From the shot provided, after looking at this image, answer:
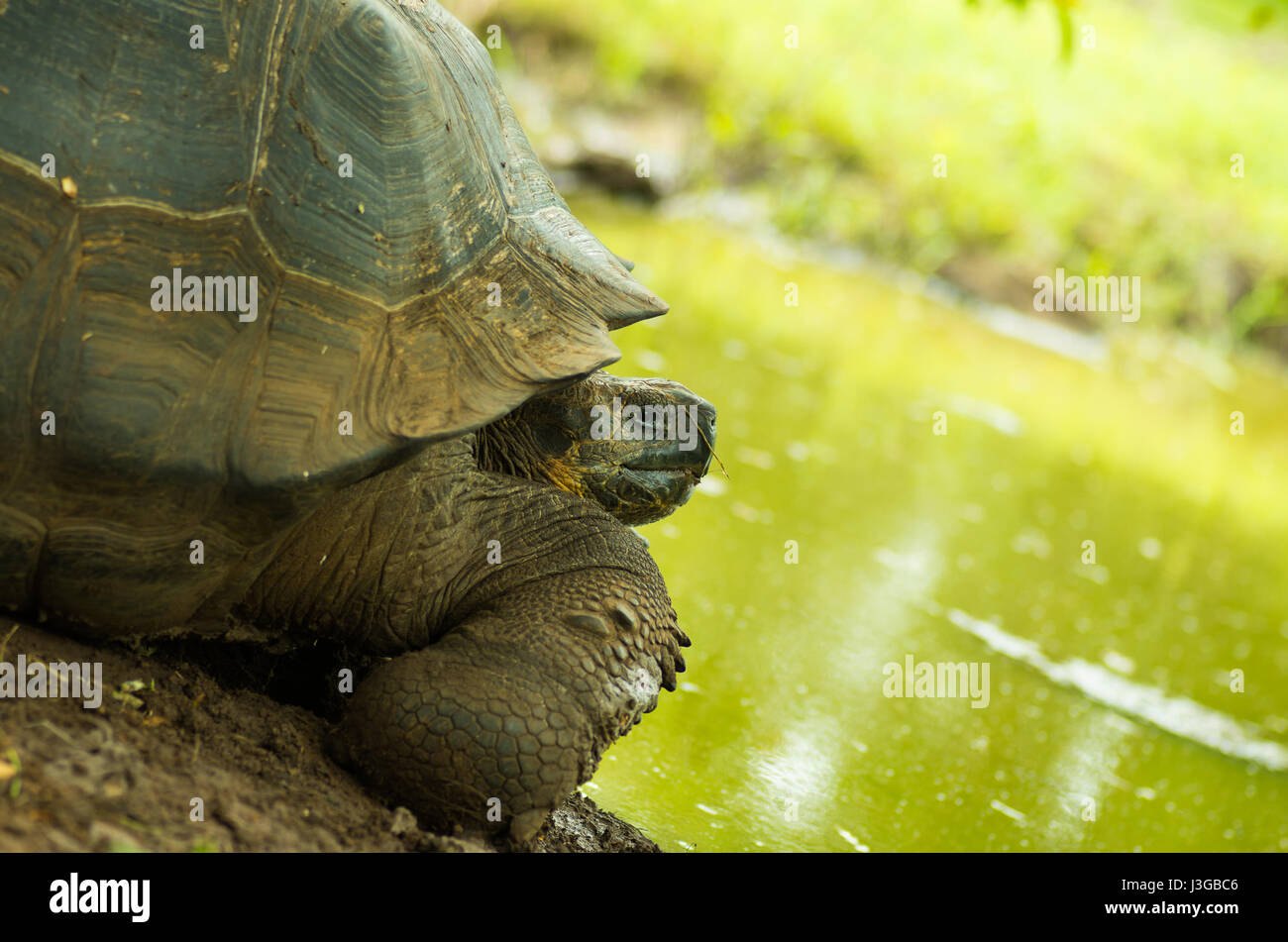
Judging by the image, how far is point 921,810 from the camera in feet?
12.2

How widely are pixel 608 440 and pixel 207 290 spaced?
1.12 meters

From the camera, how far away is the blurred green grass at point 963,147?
1465 cm

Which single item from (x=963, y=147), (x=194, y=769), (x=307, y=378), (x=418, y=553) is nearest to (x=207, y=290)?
(x=307, y=378)

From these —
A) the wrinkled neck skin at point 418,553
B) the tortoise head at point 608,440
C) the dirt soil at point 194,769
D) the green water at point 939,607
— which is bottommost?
the green water at point 939,607

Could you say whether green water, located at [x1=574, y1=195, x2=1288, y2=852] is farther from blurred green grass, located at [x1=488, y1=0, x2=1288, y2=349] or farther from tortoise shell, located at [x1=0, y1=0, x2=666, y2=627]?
blurred green grass, located at [x1=488, y1=0, x2=1288, y2=349]

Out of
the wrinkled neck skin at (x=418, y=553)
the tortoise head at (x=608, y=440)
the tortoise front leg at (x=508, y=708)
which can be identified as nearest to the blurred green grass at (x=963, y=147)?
the tortoise head at (x=608, y=440)

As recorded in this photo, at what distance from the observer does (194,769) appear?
7.98 feet

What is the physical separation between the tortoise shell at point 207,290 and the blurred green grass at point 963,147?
9100 mm

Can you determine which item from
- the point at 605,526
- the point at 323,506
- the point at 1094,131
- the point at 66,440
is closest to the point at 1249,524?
the point at 605,526

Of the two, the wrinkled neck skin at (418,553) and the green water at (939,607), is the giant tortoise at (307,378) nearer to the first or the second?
the wrinkled neck skin at (418,553)

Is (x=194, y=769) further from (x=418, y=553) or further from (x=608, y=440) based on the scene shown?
(x=608, y=440)

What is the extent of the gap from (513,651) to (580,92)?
39.9 ft

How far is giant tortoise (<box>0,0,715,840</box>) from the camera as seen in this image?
2.60 m

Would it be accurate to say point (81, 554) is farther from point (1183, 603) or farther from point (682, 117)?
point (682, 117)
